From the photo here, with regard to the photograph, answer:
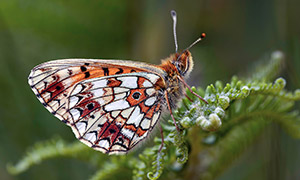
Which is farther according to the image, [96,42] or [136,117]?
[96,42]

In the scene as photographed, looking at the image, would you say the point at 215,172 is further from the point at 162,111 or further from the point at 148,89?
the point at 148,89

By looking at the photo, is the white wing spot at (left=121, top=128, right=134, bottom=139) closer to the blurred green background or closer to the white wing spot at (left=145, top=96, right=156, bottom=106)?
the white wing spot at (left=145, top=96, right=156, bottom=106)

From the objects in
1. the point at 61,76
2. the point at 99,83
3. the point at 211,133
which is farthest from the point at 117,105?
the point at 211,133

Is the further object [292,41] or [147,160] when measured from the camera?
[292,41]

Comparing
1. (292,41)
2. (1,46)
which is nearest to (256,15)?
(292,41)

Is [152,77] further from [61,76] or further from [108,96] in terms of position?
[61,76]

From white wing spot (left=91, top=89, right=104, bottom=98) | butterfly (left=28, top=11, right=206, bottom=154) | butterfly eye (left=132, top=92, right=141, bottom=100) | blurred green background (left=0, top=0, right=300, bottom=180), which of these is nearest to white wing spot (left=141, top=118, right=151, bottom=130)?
butterfly (left=28, top=11, right=206, bottom=154)
